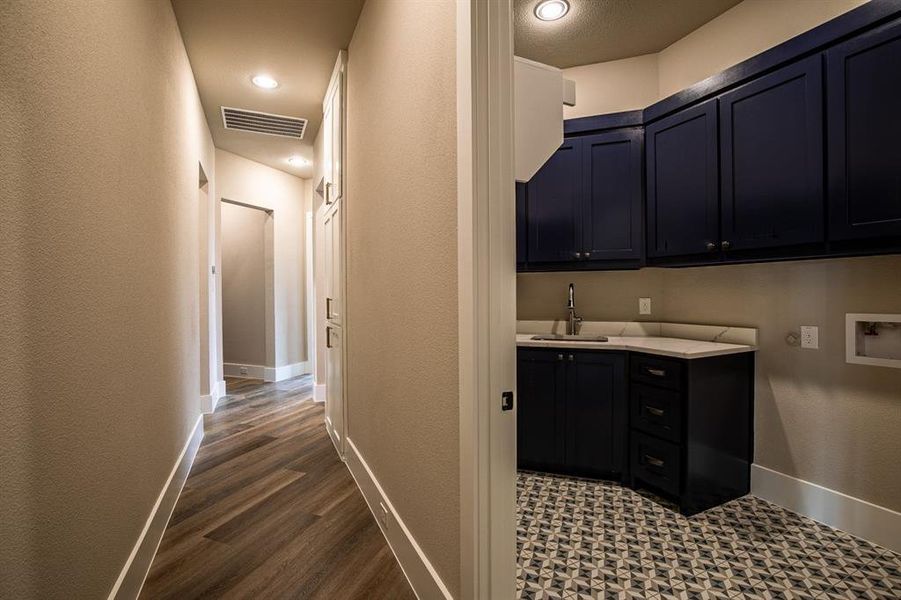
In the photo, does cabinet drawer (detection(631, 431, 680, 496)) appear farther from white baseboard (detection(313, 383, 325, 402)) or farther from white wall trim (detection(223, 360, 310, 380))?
white wall trim (detection(223, 360, 310, 380))

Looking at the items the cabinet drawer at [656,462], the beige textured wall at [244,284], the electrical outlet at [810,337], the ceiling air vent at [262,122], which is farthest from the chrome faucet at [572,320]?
the beige textured wall at [244,284]

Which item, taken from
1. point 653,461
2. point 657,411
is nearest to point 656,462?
point 653,461

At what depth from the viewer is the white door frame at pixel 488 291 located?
1.17m

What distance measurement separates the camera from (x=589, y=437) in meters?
2.69

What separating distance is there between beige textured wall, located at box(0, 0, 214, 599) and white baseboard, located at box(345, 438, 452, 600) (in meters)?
0.99

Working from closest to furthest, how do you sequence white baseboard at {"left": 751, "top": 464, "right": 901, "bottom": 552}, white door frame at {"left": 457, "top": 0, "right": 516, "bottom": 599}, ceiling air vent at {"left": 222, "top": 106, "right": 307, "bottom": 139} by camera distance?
white door frame at {"left": 457, "top": 0, "right": 516, "bottom": 599}
white baseboard at {"left": 751, "top": 464, "right": 901, "bottom": 552}
ceiling air vent at {"left": 222, "top": 106, "right": 307, "bottom": 139}

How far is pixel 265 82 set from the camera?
3.35 meters

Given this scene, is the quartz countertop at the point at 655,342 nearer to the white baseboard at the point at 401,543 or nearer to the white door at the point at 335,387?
the white baseboard at the point at 401,543

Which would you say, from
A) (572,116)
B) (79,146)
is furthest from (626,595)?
(572,116)

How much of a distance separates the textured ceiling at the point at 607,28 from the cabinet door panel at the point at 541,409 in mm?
2049

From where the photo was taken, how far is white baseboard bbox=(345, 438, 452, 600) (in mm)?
1499

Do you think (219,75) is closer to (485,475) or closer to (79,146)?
(79,146)

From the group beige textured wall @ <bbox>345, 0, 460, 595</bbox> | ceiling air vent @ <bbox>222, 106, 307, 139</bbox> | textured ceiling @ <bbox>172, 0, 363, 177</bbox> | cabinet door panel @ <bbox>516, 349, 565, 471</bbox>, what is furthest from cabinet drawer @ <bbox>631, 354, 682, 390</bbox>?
ceiling air vent @ <bbox>222, 106, 307, 139</bbox>

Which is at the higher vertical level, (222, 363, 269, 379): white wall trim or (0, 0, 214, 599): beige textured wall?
(0, 0, 214, 599): beige textured wall
